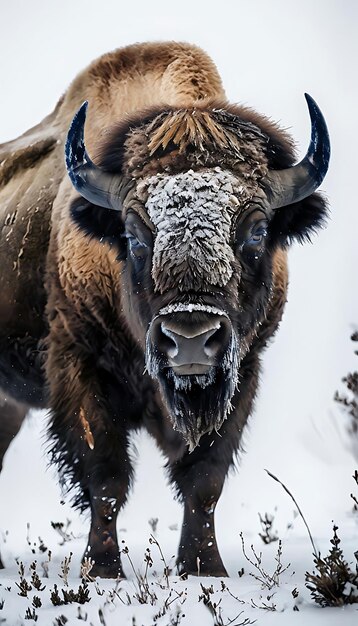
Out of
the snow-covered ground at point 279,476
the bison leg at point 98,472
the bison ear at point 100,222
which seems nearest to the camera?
the snow-covered ground at point 279,476

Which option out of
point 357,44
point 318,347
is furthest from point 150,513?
point 357,44

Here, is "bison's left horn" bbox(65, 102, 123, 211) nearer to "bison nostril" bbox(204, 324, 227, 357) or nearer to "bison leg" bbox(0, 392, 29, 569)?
"bison nostril" bbox(204, 324, 227, 357)

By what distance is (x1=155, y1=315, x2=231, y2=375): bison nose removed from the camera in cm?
397

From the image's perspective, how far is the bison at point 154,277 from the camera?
434cm

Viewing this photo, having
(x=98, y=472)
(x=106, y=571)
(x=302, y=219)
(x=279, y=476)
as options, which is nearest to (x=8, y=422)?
(x=98, y=472)

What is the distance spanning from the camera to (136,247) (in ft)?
15.8

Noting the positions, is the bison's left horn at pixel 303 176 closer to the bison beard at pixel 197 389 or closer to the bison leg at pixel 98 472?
the bison beard at pixel 197 389

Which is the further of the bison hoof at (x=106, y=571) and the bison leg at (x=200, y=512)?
the bison leg at (x=200, y=512)

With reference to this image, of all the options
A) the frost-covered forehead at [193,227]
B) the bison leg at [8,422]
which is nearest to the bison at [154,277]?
the frost-covered forehead at [193,227]

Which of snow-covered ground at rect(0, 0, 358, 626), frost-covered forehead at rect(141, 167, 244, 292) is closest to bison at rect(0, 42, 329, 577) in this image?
frost-covered forehead at rect(141, 167, 244, 292)

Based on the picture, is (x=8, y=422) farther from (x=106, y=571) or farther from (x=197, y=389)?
(x=197, y=389)

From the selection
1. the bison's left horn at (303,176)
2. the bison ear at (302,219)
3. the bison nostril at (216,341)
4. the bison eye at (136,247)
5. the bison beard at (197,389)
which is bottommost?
the bison beard at (197,389)

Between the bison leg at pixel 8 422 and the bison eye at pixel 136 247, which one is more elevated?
the bison eye at pixel 136 247

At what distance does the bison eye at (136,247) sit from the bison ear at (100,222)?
1.21 feet
